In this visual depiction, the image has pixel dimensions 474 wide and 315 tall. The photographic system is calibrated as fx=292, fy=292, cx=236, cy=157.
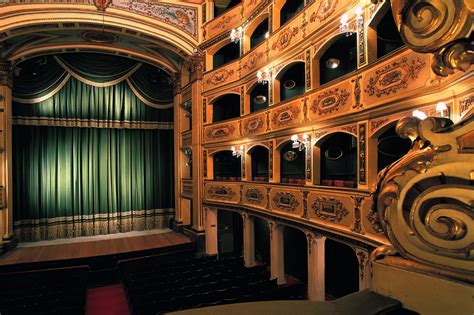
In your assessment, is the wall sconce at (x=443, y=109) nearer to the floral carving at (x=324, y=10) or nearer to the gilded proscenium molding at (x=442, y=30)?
the floral carving at (x=324, y=10)

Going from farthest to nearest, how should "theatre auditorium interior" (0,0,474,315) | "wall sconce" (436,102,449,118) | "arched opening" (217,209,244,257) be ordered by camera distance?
"arched opening" (217,209,244,257) < "wall sconce" (436,102,449,118) < "theatre auditorium interior" (0,0,474,315)

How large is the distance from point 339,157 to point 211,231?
248 inches

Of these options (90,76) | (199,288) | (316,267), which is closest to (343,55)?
(316,267)

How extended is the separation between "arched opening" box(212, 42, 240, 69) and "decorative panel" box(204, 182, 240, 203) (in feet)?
16.7

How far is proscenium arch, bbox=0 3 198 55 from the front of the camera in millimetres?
9531

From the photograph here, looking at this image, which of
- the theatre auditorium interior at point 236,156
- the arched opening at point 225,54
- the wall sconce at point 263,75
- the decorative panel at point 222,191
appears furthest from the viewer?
the arched opening at point 225,54

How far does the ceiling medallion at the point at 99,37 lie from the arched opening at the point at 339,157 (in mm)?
9805

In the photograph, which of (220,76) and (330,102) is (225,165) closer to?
(220,76)

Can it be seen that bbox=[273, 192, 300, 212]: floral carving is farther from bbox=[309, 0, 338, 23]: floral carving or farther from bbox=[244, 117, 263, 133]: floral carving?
bbox=[309, 0, 338, 23]: floral carving

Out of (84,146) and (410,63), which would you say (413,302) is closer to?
(410,63)

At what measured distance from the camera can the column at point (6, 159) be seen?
10680 mm

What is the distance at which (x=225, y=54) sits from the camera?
12.7 metres

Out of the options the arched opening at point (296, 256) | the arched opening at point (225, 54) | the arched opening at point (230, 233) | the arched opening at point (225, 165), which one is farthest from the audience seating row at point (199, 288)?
the arched opening at point (225, 54)

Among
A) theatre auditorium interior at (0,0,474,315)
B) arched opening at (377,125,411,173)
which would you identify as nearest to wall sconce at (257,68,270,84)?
theatre auditorium interior at (0,0,474,315)
